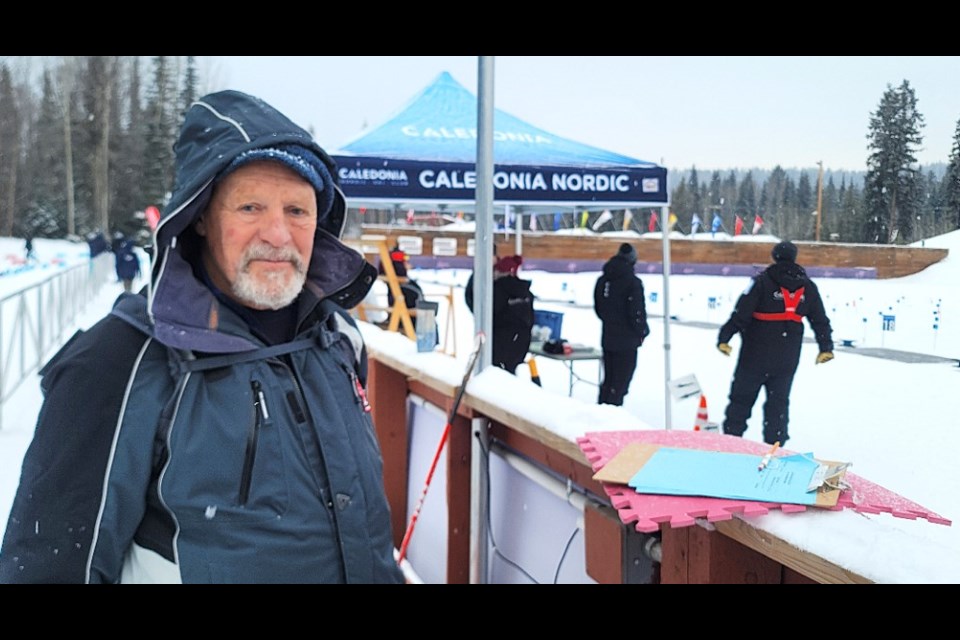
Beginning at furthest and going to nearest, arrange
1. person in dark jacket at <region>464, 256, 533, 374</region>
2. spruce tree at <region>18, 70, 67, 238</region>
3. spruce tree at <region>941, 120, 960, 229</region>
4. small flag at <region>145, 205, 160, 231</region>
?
spruce tree at <region>18, 70, 67, 238</region>, person in dark jacket at <region>464, 256, 533, 374</region>, small flag at <region>145, 205, 160, 231</region>, spruce tree at <region>941, 120, 960, 229</region>

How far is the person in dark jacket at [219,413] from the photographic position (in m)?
1.31

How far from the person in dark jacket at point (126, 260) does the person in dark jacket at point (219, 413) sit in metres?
19.0

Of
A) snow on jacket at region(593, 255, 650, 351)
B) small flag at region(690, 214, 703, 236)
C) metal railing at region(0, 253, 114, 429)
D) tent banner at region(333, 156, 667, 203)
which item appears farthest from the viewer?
metal railing at region(0, 253, 114, 429)

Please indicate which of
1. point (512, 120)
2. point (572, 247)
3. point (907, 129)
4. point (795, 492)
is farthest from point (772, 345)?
point (572, 247)

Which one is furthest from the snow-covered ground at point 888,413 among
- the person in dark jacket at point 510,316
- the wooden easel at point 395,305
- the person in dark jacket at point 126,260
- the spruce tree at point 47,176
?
the person in dark jacket at point 126,260

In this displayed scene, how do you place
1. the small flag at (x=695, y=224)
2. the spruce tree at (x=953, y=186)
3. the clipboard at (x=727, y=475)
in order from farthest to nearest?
the small flag at (x=695, y=224) < the clipboard at (x=727, y=475) < the spruce tree at (x=953, y=186)

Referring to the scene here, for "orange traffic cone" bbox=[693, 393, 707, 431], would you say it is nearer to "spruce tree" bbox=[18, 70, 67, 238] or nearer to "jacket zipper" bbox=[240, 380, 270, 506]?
"jacket zipper" bbox=[240, 380, 270, 506]

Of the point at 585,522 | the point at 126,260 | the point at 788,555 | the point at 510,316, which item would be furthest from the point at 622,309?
the point at 126,260

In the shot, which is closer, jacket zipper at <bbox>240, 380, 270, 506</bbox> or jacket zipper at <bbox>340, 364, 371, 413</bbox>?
jacket zipper at <bbox>240, 380, 270, 506</bbox>

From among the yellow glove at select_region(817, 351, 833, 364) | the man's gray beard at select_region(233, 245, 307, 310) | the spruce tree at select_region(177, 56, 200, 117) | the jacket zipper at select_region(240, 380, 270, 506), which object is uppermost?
the spruce tree at select_region(177, 56, 200, 117)

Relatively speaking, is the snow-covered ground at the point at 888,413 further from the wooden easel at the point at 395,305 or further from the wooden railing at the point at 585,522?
the wooden easel at the point at 395,305

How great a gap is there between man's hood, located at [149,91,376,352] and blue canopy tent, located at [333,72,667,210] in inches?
167

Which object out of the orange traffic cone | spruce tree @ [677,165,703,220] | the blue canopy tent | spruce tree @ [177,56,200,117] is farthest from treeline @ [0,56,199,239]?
spruce tree @ [677,165,703,220]

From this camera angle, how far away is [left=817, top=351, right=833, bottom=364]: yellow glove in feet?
4.68
